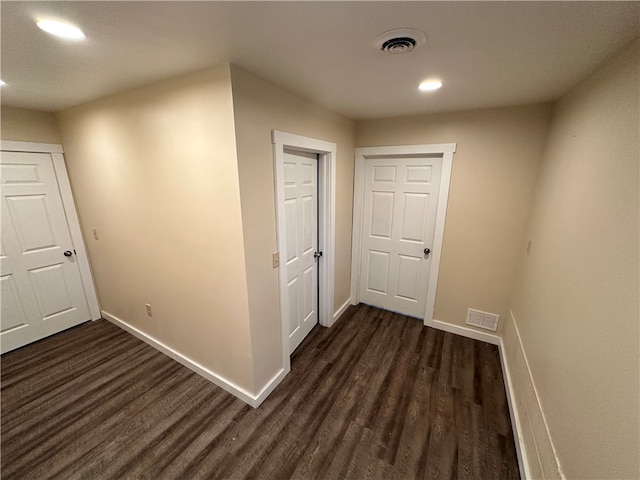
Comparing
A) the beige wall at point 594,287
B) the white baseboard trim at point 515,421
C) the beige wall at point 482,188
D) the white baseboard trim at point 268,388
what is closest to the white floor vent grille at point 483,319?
the beige wall at point 482,188

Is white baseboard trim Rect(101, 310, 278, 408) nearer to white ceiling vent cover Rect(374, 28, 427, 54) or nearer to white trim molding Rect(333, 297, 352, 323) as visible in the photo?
white trim molding Rect(333, 297, 352, 323)

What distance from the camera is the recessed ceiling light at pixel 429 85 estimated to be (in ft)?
5.18

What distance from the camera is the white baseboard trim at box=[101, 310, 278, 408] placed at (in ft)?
6.21

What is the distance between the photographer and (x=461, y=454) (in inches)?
61.2

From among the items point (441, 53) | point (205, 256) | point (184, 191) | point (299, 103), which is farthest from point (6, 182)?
point (441, 53)

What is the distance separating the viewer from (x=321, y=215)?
2.53m

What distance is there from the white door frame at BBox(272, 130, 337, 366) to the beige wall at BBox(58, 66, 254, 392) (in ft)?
1.13

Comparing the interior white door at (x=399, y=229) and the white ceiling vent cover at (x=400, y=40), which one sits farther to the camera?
the interior white door at (x=399, y=229)

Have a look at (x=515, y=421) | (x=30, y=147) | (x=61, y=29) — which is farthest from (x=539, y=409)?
(x=30, y=147)

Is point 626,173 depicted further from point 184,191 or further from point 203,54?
point 184,191

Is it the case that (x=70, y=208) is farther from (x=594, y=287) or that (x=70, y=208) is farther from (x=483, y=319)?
(x=483, y=319)

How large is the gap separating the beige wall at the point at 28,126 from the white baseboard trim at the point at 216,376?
2.04 metres

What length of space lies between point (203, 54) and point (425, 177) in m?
2.19

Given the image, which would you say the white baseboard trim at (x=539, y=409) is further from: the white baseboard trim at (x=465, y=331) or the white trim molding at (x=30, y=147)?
the white trim molding at (x=30, y=147)
